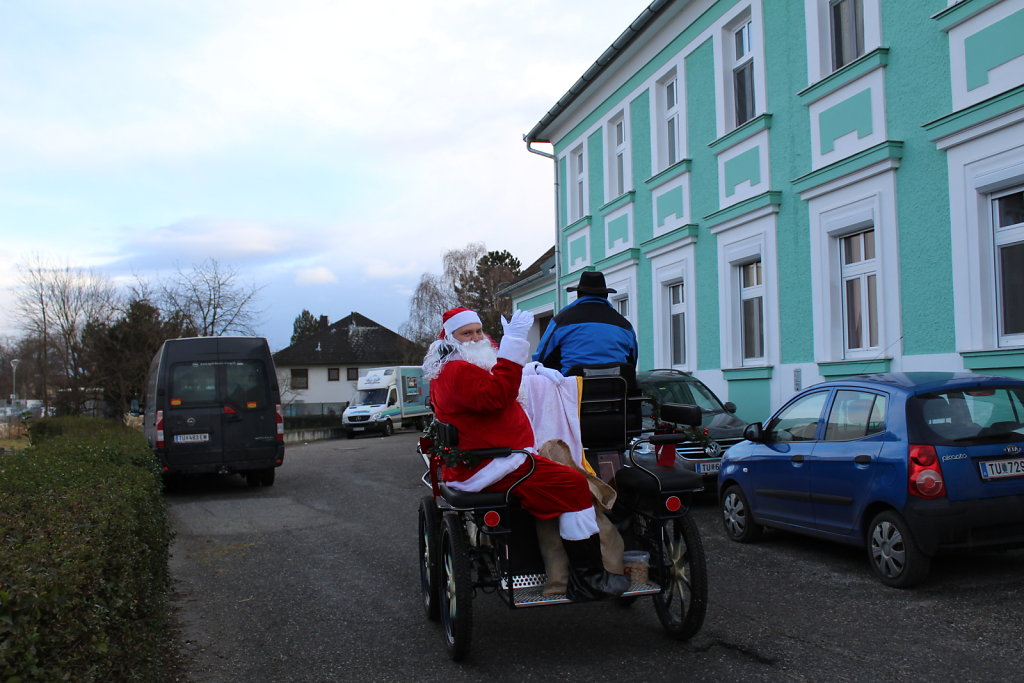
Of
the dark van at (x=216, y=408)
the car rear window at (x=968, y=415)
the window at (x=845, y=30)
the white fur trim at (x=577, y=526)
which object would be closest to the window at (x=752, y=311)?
the window at (x=845, y=30)

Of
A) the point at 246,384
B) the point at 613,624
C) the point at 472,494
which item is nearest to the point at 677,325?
the point at 246,384

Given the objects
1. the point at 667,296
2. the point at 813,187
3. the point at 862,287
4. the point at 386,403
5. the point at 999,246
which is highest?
the point at 813,187

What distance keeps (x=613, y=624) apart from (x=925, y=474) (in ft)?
8.01

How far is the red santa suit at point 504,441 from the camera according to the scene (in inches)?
185

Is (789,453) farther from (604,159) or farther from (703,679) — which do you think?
(604,159)

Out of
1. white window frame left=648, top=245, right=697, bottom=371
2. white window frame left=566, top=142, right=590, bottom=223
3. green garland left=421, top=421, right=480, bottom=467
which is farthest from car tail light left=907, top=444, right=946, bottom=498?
white window frame left=566, top=142, right=590, bottom=223

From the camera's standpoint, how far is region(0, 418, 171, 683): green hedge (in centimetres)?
266

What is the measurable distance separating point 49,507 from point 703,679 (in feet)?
11.0

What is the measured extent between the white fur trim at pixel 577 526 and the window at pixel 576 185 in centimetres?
1658

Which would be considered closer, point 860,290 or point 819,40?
point 860,290

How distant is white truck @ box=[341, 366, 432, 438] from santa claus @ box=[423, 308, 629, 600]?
31.5 metres

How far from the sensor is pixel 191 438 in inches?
550

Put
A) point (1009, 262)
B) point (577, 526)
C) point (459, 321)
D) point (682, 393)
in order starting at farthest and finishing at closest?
point (682, 393), point (1009, 262), point (459, 321), point (577, 526)

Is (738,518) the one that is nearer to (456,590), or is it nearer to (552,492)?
(552,492)
